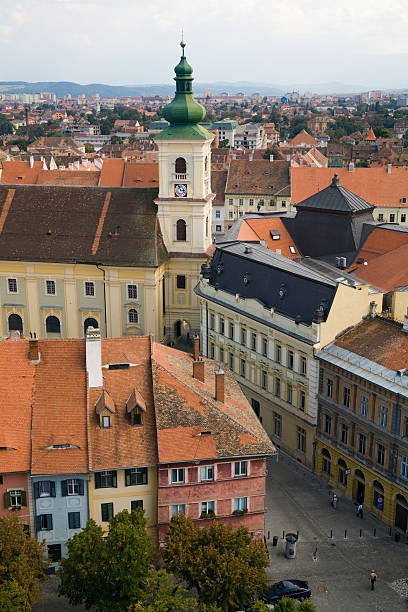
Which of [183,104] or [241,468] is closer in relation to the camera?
[241,468]

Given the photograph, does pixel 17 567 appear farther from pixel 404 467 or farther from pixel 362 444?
pixel 362 444

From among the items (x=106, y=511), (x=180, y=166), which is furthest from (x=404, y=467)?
(x=180, y=166)

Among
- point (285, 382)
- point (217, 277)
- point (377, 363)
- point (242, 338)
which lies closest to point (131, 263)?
point (217, 277)

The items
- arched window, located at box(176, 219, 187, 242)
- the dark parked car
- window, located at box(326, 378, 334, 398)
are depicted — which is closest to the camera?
the dark parked car

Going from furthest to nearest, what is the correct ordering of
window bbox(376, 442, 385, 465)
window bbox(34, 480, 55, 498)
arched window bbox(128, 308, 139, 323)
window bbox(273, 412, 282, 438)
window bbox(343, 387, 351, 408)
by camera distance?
arched window bbox(128, 308, 139, 323) → window bbox(273, 412, 282, 438) → window bbox(343, 387, 351, 408) → window bbox(376, 442, 385, 465) → window bbox(34, 480, 55, 498)

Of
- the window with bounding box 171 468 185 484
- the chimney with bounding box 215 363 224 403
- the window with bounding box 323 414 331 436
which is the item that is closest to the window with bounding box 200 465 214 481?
the window with bounding box 171 468 185 484

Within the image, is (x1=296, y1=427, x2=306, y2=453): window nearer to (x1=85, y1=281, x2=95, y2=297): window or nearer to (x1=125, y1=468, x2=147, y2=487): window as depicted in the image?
(x1=125, y1=468, x2=147, y2=487): window
